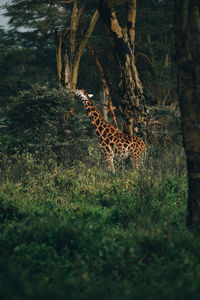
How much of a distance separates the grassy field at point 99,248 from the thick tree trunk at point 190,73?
0.64 m

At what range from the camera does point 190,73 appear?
5.41 m

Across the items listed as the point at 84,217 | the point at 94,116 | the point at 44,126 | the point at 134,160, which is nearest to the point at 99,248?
the point at 84,217

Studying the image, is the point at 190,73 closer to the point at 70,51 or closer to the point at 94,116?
the point at 94,116

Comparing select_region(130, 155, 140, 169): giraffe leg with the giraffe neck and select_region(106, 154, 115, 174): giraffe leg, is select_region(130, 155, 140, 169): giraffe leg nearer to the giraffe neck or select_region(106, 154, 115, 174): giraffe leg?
select_region(106, 154, 115, 174): giraffe leg

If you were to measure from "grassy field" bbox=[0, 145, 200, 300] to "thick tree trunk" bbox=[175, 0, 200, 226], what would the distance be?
25.4 inches

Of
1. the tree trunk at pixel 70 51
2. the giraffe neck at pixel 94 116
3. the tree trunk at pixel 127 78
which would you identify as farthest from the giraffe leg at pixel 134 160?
the tree trunk at pixel 70 51

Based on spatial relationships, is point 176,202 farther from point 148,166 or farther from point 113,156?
point 113,156

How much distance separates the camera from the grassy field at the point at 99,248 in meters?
3.32

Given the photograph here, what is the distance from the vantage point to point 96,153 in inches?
428

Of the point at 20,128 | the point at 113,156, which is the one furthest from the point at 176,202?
the point at 20,128

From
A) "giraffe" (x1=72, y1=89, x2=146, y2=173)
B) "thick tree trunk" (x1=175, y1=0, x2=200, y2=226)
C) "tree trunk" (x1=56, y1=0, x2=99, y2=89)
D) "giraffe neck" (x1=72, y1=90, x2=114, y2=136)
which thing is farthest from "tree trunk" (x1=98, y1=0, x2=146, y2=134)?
"thick tree trunk" (x1=175, y1=0, x2=200, y2=226)

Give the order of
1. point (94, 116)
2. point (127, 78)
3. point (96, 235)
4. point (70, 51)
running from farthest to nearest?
point (70, 51) → point (127, 78) → point (94, 116) → point (96, 235)

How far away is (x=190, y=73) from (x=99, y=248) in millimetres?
2308

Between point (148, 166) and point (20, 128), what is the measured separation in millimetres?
4235
